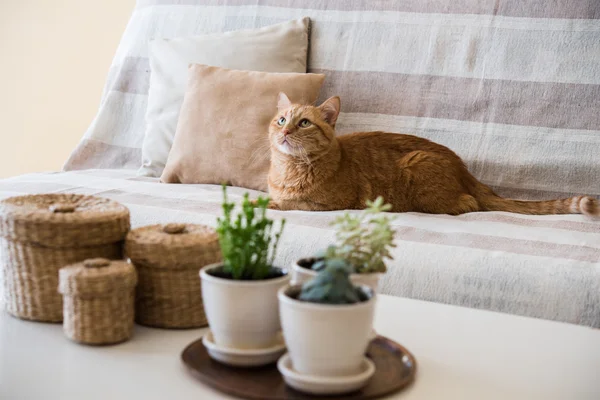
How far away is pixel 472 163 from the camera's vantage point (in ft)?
6.21

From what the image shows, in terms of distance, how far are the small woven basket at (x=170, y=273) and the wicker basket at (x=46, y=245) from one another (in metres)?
0.04

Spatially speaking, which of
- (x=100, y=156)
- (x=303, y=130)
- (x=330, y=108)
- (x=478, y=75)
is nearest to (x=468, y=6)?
(x=478, y=75)

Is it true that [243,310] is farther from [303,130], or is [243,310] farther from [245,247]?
[303,130]

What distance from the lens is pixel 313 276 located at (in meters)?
0.78

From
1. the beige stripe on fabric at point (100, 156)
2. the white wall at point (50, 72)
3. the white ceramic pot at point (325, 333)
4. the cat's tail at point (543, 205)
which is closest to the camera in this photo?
the white ceramic pot at point (325, 333)

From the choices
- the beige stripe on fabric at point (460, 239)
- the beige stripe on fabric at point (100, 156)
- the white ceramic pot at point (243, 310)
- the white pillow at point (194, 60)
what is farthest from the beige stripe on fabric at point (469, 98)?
the white ceramic pot at point (243, 310)

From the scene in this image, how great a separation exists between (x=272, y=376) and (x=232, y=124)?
4.02 feet

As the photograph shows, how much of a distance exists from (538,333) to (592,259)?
0.41m

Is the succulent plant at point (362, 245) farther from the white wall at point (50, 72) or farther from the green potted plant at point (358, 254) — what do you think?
the white wall at point (50, 72)

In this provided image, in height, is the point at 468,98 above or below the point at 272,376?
above

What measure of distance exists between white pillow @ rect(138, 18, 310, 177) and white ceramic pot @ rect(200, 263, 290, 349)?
135 cm

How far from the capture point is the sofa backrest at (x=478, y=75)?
1.82 m

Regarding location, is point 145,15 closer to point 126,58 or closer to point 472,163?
point 126,58

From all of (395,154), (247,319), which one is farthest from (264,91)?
(247,319)
